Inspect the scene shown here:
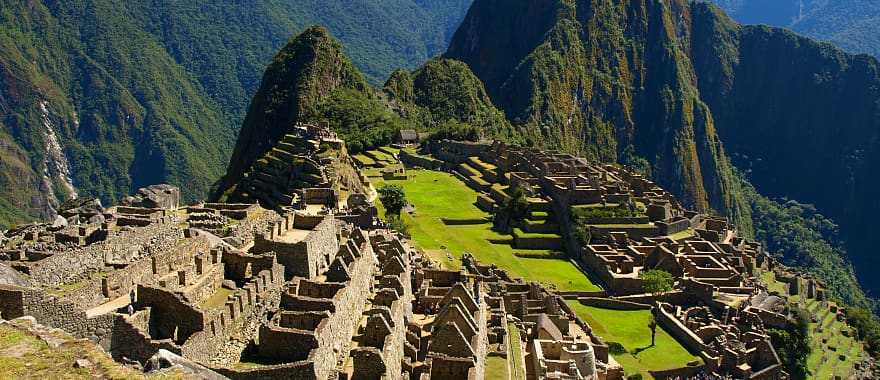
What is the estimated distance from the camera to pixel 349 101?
409 ft

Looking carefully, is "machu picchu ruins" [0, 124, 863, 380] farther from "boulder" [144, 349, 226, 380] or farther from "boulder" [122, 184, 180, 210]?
"boulder" [122, 184, 180, 210]

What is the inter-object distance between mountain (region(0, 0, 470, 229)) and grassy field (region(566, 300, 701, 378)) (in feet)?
230

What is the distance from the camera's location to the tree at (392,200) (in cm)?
6262

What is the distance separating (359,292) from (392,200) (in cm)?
3728

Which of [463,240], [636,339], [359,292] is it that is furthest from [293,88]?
[359,292]

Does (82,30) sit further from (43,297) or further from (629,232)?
(43,297)

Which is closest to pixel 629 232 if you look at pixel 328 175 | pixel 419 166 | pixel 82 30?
pixel 328 175

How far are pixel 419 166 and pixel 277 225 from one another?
69075 millimetres

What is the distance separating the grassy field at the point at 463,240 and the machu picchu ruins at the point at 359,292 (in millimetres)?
377

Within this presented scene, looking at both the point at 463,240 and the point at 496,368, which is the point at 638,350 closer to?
the point at 463,240

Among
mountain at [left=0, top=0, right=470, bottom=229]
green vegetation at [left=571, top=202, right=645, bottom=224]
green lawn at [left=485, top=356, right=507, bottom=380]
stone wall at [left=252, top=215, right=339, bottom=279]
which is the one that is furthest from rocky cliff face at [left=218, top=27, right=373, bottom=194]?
green lawn at [left=485, top=356, right=507, bottom=380]

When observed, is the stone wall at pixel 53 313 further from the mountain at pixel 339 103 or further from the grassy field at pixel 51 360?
the mountain at pixel 339 103

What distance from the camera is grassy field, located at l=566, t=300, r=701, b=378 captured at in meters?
44.8

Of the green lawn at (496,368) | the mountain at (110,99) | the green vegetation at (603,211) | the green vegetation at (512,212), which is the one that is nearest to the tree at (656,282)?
the green vegetation at (603,211)
